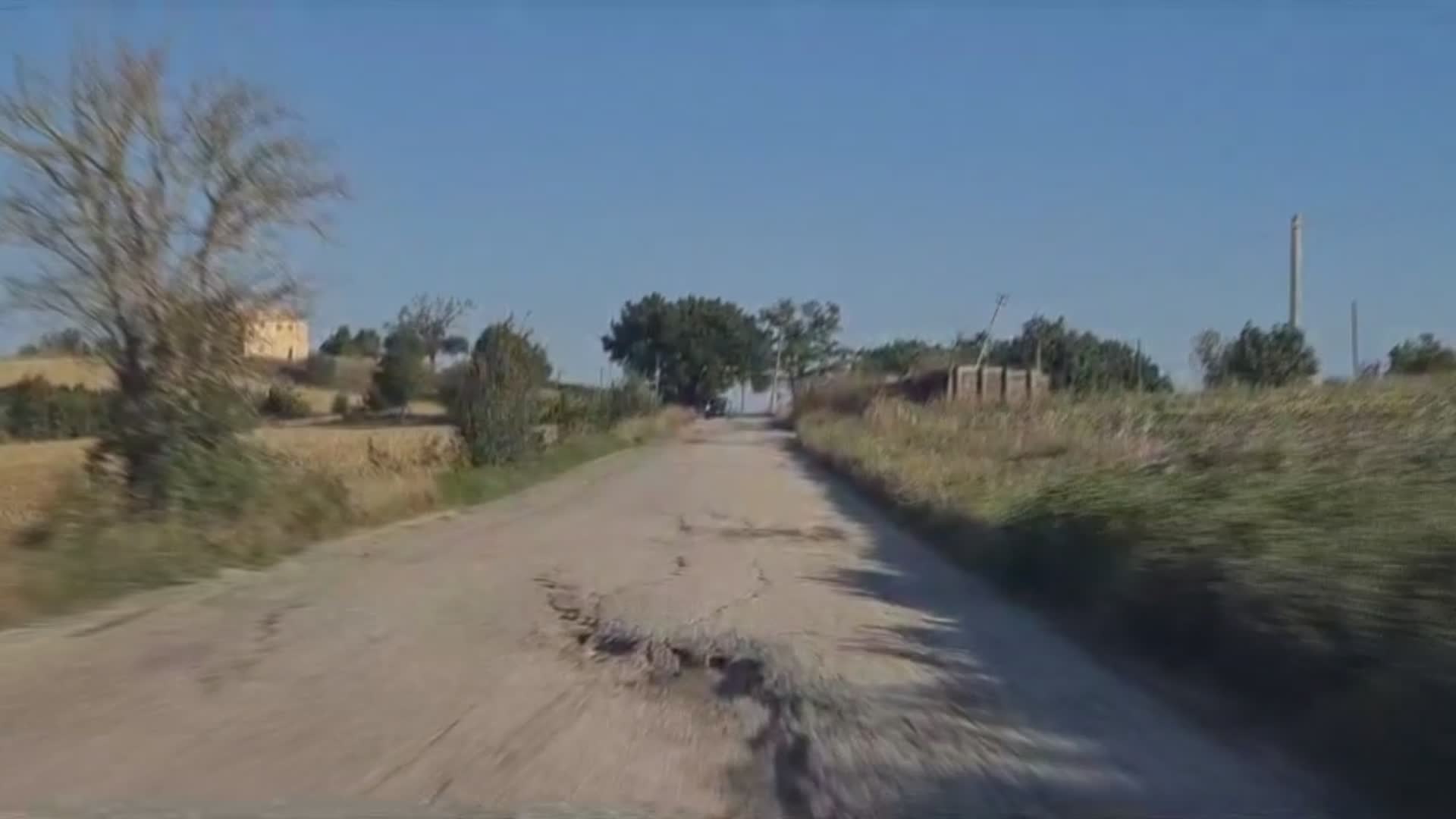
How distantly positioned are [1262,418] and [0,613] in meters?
19.6

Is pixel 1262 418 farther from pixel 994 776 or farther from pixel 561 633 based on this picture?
pixel 994 776

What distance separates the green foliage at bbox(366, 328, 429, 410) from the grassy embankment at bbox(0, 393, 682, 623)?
37.4 metres

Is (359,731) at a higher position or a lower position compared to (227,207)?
lower

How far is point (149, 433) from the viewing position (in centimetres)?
2409

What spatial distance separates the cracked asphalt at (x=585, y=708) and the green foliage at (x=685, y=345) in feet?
399

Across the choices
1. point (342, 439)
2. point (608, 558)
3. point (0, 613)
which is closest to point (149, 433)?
point (608, 558)

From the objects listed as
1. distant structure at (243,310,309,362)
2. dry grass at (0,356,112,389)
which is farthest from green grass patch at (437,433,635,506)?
dry grass at (0,356,112,389)

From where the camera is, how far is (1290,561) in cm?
1264

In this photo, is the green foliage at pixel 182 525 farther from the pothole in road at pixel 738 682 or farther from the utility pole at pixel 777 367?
the utility pole at pixel 777 367

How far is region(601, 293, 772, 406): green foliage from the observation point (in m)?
143

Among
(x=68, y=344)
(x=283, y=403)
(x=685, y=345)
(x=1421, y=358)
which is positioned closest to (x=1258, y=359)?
(x=1421, y=358)

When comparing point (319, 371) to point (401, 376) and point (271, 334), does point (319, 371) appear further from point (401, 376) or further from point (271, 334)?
point (271, 334)

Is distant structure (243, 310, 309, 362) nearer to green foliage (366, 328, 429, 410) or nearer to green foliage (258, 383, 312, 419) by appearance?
green foliage (258, 383, 312, 419)

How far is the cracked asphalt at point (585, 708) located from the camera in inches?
362
